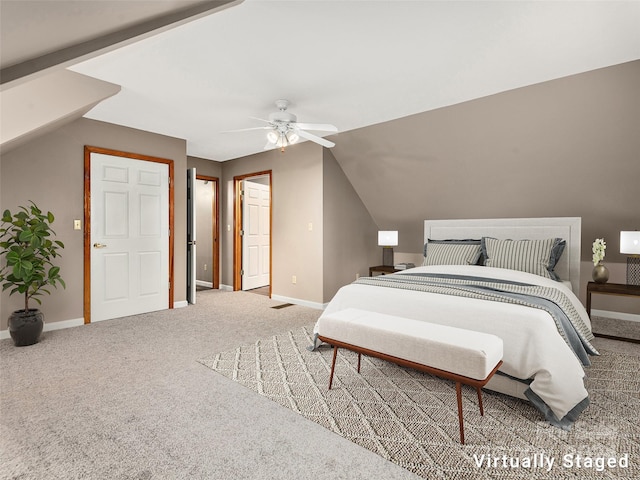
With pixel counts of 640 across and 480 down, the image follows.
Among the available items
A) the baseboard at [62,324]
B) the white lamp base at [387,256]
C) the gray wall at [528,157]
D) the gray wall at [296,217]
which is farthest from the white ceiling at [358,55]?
the white lamp base at [387,256]

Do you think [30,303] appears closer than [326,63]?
No

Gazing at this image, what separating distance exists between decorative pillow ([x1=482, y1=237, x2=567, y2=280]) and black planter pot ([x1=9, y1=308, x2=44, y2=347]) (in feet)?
15.6

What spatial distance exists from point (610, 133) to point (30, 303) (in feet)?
20.2

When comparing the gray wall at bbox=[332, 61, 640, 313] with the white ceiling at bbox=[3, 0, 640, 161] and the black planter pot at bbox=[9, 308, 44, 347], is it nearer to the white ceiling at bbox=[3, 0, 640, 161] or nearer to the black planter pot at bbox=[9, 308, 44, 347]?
the white ceiling at bbox=[3, 0, 640, 161]

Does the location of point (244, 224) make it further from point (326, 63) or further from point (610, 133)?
point (610, 133)

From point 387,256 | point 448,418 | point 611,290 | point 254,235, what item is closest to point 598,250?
point 611,290

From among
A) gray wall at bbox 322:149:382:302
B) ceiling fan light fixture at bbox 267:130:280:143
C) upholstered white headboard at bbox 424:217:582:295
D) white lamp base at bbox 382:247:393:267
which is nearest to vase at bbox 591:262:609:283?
upholstered white headboard at bbox 424:217:582:295

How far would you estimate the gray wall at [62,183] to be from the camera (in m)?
3.55

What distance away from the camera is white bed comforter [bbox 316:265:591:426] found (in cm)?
200

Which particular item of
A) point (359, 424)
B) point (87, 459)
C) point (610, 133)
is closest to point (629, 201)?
point (610, 133)

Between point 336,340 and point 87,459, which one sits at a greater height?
point 336,340

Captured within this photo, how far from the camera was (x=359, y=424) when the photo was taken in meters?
1.99

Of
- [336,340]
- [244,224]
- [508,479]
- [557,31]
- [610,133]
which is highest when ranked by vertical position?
[557,31]

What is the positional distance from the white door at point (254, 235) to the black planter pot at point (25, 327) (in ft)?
10.5
